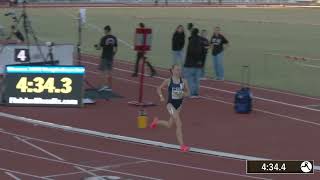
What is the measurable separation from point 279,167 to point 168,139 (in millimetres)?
3660

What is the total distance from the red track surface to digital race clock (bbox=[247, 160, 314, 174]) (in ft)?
0.43

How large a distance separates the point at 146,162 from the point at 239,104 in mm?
6013

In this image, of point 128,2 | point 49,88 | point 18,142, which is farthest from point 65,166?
point 128,2

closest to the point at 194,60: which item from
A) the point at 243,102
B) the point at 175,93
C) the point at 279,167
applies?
the point at 243,102

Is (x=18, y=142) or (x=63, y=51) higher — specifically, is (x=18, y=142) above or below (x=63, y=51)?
below

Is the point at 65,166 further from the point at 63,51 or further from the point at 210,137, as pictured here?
the point at 63,51

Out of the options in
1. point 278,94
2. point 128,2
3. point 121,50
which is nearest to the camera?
point 278,94

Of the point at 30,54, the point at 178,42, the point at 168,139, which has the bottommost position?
the point at 168,139

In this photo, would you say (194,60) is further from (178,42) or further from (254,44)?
(254,44)

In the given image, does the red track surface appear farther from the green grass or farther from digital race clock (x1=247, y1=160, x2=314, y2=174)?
the green grass

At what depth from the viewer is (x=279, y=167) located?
38.9ft

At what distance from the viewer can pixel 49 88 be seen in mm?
18703

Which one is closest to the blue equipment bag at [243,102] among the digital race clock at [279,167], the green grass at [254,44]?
the green grass at [254,44]

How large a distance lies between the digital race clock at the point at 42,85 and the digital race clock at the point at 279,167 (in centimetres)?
742
